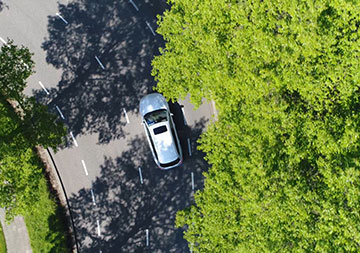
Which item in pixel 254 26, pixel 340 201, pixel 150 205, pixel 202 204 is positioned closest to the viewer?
pixel 340 201

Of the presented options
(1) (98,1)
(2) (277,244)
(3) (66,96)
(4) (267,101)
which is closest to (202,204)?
(2) (277,244)

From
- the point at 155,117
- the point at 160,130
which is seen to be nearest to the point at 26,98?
the point at 155,117

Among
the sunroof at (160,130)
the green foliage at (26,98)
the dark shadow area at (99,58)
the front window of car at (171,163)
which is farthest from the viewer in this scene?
the dark shadow area at (99,58)

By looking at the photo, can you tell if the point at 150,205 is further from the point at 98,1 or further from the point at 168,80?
the point at 98,1

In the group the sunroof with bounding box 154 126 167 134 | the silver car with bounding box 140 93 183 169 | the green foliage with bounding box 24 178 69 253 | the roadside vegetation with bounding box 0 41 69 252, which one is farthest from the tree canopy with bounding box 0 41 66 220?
the sunroof with bounding box 154 126 167 134

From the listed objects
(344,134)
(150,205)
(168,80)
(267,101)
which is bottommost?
(150,205)

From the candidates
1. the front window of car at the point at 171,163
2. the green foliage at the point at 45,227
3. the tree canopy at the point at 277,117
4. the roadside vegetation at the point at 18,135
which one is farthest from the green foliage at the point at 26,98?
the tree canopy at the point at 277,117

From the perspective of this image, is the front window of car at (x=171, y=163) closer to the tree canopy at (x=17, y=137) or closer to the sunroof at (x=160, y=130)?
the sunroof at (x=160, y=130)
